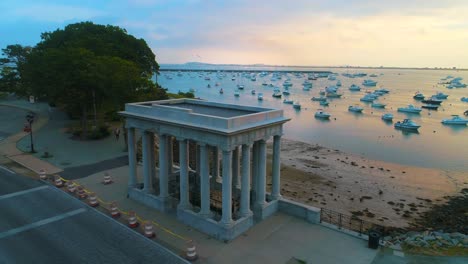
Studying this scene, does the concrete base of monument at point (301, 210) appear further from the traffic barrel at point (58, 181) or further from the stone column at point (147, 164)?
the traffic barrel at point (58, 181)

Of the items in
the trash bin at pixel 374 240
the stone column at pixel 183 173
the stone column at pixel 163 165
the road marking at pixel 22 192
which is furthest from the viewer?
the road marking at pixel 22 192

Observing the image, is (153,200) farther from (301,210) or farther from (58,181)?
(301,210)

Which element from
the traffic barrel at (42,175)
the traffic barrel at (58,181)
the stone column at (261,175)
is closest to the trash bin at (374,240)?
the stone column at (261,175)

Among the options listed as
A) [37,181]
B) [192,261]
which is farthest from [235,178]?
[37,181]

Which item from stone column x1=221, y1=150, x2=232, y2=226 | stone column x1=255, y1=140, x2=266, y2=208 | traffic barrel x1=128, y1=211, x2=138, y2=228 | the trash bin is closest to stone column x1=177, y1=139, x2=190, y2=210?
traffic barrel x1=128, y1=211, x2=138, y2=228

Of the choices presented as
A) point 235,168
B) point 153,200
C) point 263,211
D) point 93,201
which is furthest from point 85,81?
point 263,211

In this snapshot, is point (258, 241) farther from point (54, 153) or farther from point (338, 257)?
point (54, 153)

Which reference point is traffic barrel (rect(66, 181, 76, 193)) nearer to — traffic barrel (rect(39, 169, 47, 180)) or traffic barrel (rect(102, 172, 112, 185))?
traffic barrel (rect(102, 172, 112, 185))
